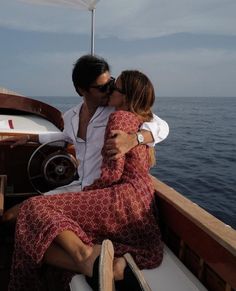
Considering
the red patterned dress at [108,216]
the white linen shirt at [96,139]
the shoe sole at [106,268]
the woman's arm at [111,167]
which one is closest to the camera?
the shoe sole at [106,268]

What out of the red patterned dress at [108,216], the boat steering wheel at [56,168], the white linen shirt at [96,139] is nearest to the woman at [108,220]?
the red patterned dress at [108,216]

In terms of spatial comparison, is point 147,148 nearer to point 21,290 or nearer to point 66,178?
point 21,290

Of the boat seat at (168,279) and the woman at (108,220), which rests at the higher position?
the woman at (108,220)

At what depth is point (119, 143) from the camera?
210cm

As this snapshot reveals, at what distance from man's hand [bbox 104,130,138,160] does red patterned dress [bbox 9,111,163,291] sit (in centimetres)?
4

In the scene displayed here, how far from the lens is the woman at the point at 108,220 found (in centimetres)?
192

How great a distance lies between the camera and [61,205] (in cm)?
213

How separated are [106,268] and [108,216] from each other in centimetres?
41

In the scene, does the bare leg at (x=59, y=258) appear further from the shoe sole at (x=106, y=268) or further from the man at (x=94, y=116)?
→ the man at (x=94, y=116)

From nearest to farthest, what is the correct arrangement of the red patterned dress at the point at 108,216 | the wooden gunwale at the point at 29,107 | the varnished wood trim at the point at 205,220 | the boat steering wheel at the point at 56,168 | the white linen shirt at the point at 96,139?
the varnished wood trim at the point at 205,220 < the red patterned dress at the point at 108,216 < the white linen shirt at the point at 96,139 < the boat steering wheel at the point at 56,168 < the wooden gunwale at the point at 29,107

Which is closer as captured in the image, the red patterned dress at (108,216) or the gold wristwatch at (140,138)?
the red patterned dress at (108,216)

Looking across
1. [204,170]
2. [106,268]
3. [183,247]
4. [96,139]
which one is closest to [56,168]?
[96,139]

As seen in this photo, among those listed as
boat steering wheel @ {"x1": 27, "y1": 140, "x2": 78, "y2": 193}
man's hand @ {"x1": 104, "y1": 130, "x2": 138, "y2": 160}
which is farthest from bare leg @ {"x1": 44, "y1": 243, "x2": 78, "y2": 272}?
boat steering wheel @ {"x1": 27, "y1": 140, "x2": 78, "y2": 193}

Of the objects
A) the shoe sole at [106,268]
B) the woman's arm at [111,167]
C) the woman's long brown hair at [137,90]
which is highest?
the woman's long brown hair at [137,90]
